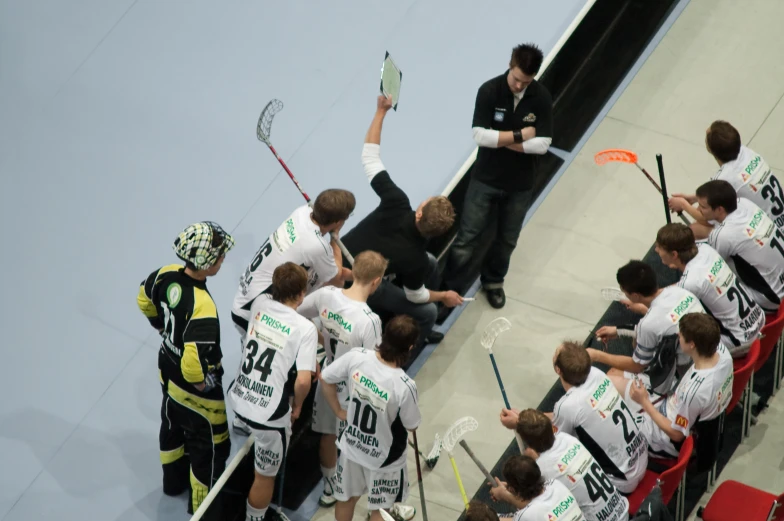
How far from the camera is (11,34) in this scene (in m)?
8.71

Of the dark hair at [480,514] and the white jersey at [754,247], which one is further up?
the white jersey at [754,247]

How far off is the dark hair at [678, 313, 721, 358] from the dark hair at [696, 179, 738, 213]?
3.46ft

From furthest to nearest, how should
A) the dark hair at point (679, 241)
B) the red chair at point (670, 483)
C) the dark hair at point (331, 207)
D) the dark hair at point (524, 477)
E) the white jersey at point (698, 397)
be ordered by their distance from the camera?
the dark hair at point (679, 241), the dark hair at point (331, 207), the white jersey at point (698, 397), the red chair at point (670, 483), the dark hair at point (524, 477)

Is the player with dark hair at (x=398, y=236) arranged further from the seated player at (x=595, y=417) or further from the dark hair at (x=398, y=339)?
the seated player at (x=595, y=417)

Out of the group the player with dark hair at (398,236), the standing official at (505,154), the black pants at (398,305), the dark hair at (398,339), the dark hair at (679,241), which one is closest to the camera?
the dark hair at (398,339)

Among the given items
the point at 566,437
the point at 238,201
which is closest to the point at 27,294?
the point at 238,201

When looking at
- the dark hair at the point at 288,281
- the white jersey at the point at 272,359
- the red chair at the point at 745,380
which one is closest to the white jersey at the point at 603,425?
the red chair at the point at 745,380

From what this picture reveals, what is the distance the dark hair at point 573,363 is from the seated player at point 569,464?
0.30 m

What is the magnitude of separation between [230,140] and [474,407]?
9.54 ft

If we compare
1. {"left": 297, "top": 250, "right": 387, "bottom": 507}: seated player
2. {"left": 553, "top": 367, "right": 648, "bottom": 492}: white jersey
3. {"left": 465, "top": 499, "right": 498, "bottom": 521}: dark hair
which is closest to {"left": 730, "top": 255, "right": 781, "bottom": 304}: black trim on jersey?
{"left": 553, "top": 367, "right": 648, "bottom": 492}: white jersey

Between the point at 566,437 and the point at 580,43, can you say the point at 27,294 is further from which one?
the point at 580,43

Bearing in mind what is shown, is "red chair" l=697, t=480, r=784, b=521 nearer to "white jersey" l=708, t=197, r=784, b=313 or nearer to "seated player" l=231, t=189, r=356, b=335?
"white jersey" l=708, t=197, r=784, b=313

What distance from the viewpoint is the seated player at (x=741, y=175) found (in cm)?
655

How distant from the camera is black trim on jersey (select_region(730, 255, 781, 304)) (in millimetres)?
6254
